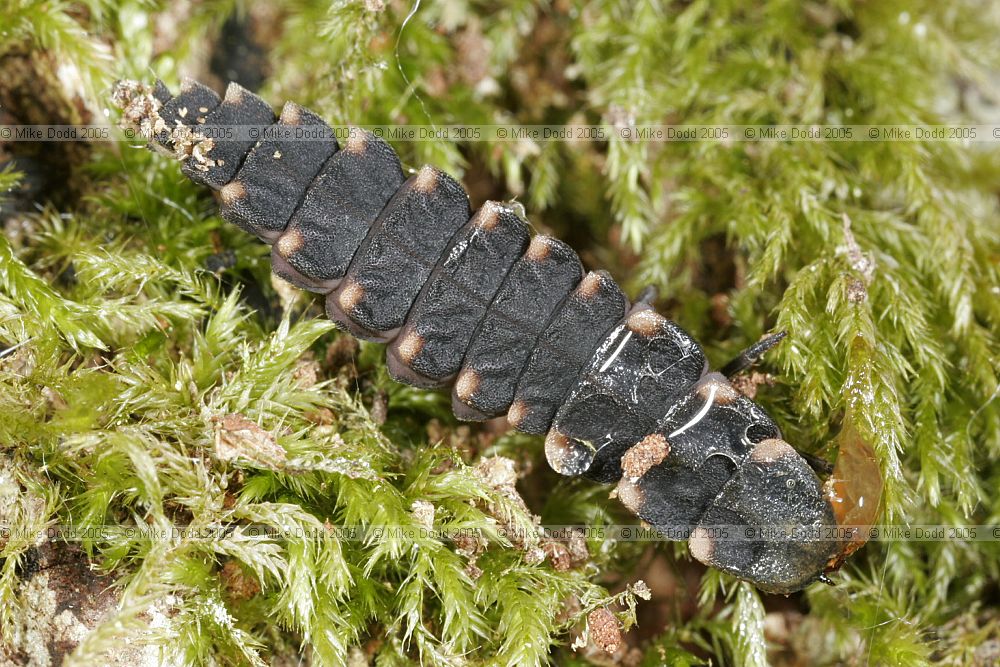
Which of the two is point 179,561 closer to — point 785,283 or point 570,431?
point 570,431

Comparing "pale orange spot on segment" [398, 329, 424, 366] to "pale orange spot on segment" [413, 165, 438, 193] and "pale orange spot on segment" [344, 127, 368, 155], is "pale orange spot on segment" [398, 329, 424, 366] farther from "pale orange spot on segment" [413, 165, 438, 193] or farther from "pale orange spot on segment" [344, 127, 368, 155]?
"pale orange spot on segment" [344, 127, 368, 155]

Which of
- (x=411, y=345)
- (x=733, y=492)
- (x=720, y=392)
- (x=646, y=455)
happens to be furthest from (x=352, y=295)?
(x=733, y=492)

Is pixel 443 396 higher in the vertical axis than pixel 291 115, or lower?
lower

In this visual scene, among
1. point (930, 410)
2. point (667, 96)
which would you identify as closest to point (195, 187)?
point (667, 96)

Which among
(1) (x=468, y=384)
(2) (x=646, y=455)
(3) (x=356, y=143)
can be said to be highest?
(3) (x=356, y=143)

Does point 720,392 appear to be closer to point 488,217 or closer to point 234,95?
point 488,217

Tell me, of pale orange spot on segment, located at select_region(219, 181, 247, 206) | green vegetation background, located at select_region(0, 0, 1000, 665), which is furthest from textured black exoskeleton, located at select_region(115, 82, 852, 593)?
green vegetation background, located at select_region(0, 0, 1000, 665)

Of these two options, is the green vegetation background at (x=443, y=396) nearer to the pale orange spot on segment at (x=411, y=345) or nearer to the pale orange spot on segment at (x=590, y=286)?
the pale orange spot on segment at (x=411, y=345)
